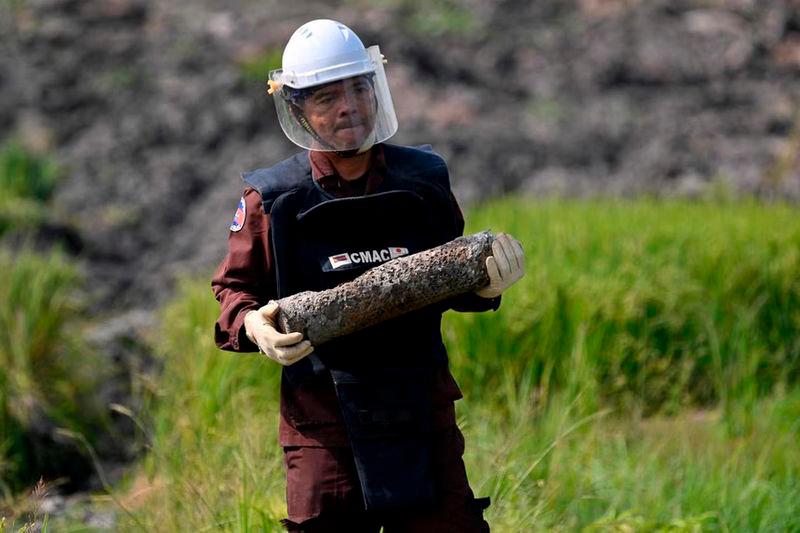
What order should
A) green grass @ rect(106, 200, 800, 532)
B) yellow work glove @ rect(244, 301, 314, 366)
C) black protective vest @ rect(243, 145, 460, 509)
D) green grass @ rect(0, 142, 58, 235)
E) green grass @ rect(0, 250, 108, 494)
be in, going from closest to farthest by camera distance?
yellow work glove @ rect(244, 301, 314, 366) < black protective vest @ rect(243, 145, 460, 509) < green grass @ rect(106, 200, 800, 532) < green grass @ rect(0, 250, 108, 494) < green grass @ rect(0, 142, 58, 235)

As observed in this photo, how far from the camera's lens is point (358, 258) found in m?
2.89

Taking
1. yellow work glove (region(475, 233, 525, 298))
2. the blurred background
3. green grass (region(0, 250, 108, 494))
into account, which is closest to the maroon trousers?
yellow work glove (region(475, 233, 525, 298))

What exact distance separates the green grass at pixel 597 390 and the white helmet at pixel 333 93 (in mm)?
960

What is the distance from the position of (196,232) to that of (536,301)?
303 cm

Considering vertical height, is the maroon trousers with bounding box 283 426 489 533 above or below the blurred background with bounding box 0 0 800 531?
above

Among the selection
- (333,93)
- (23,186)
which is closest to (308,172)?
(333,93)

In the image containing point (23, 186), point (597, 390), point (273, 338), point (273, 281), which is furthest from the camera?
point (23, 186)

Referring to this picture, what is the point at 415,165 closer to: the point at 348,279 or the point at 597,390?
the point at 348,279

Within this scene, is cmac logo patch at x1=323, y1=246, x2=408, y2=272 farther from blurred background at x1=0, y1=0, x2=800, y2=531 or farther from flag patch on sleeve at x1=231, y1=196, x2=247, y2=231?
blurred background at x1=0, y1=0, x2=800, y2=531

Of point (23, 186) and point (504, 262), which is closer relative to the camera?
point (504, 262)

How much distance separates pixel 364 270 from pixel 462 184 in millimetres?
4786

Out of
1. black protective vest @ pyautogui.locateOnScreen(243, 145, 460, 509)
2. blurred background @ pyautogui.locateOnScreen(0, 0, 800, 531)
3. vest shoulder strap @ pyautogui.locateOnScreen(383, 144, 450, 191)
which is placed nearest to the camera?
black protective vest @ pyautogui.locateOnScreen(243, 145, 460, 509)

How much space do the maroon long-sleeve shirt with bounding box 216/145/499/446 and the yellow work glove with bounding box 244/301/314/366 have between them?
81 mm

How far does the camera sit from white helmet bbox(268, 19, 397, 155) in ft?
9.44
